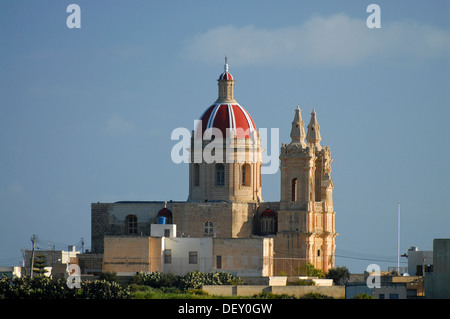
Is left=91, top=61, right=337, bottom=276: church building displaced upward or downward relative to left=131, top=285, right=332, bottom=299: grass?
upward

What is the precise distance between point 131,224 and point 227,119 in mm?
9356

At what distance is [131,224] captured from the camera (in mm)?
112125

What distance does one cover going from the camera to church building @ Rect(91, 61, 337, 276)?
344 ft

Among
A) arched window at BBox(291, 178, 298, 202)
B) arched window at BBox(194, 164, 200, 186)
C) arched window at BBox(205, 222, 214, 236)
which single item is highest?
arched window at BBox(194, 164, 200, 186)

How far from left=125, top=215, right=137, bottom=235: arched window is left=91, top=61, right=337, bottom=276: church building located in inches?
2.6

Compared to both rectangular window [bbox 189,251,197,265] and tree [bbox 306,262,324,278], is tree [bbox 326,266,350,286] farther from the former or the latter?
rectangular window [bbox 189,251,197,265]

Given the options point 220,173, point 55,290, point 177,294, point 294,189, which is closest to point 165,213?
point 220,173

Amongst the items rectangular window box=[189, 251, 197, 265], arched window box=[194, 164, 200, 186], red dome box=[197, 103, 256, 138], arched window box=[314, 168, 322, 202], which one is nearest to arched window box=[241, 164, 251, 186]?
red dome box=[197, 103, 256, 138]

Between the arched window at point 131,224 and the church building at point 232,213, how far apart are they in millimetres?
65

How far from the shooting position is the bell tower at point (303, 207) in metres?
109

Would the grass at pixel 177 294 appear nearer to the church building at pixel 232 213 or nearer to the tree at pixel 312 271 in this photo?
the church building at pixel 232 213
